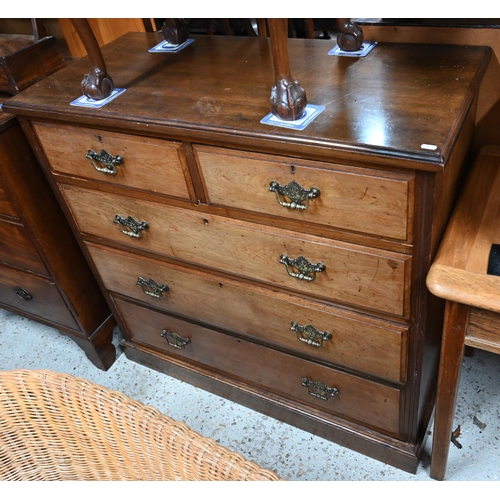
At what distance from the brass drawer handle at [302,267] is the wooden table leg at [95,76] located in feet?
1.92

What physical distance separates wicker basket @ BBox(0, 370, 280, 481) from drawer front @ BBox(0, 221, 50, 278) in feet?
2.04

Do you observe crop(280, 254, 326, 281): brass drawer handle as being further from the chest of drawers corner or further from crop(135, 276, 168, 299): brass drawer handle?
crop(135, 276, 168, 299): brass drawer handle

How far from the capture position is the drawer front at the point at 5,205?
1.56m

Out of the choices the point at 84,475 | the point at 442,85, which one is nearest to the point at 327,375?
the point at 84,475

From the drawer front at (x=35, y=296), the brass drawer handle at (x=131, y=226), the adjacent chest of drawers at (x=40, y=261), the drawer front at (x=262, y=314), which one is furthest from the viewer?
the drawer front at (x=35, y=296)

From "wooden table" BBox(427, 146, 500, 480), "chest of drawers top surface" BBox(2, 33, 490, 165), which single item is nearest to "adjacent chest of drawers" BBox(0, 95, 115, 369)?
"chest of drawers top surface" BBox(2, 33, 490, 165)

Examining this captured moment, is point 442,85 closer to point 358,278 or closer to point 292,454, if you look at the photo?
point 358,278

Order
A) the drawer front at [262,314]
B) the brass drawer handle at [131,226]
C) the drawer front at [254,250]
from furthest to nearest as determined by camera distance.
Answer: the brass drawer handle at [131,226], the drawer front at [262,314], the drawer front at [254,250]

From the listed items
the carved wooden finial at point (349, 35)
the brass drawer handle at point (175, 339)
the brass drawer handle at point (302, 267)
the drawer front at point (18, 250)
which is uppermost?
the carved wooden finial at point (349, 35)

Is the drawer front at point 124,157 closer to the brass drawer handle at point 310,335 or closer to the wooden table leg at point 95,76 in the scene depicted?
the wooden table leg at point 95,76

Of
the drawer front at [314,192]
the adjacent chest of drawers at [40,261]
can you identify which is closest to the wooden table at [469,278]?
the drawer front at [314,192]

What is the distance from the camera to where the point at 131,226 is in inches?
56.8

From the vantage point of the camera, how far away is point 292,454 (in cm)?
166
